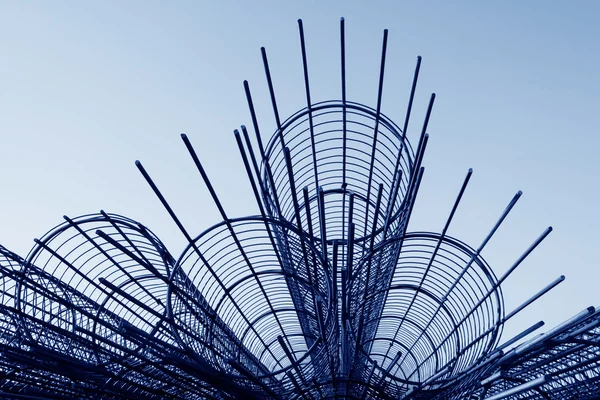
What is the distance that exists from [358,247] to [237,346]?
0.56m

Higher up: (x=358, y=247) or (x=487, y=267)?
(x=358, y=247)

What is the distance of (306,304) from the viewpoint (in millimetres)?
1895

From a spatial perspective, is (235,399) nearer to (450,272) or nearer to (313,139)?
(450,272)

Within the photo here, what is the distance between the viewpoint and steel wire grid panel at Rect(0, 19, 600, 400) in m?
1.01

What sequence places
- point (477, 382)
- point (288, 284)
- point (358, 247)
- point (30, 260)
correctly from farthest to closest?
point (358, 247)
point (288, 284)
point (30, 260)
point (477, 382)

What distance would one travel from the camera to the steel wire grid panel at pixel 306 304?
1015mm

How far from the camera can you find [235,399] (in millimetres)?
1176

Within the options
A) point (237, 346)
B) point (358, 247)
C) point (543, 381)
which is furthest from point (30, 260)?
point (543, 381)

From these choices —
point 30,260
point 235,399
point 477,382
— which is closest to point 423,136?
point 477,382

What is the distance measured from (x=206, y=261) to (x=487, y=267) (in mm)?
597

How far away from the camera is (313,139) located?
5.59 ft

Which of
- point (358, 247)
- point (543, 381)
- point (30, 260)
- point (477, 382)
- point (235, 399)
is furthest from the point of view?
point (358, 247)

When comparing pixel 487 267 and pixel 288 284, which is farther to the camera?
pixel 288 284

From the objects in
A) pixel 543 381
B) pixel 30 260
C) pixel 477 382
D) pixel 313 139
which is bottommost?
pixel 543 381
